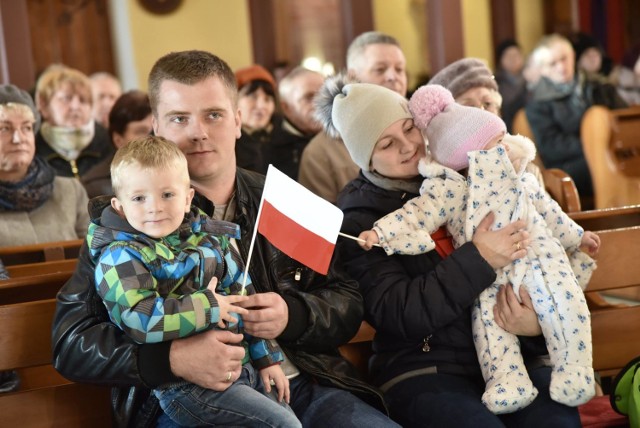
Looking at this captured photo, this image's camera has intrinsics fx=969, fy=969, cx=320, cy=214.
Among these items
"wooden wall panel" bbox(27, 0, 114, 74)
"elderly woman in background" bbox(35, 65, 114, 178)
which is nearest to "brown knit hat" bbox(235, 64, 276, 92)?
"elderly woman in background" bbox(35, 65, 114, 178)

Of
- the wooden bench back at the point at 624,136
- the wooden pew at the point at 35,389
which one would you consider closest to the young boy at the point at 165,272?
the wooden pew at the point at 35,389

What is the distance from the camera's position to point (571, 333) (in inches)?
103

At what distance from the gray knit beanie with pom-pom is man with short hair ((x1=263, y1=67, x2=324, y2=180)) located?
210cm

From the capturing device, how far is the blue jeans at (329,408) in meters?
2.46

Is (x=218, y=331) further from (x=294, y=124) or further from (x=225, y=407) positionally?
(x=294, y=124)

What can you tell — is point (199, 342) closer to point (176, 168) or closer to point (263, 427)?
point (263, 427)

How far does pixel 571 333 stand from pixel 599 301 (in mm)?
670

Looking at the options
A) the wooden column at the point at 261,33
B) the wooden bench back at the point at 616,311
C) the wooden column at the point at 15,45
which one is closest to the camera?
the wooden bench back at the point at 616,311

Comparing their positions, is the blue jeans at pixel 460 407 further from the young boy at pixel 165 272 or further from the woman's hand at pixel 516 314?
the young boy at pixel 165 272

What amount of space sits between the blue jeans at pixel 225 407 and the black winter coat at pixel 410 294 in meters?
0.47

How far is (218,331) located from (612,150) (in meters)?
4.21

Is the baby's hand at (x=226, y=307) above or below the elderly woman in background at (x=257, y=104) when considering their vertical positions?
below

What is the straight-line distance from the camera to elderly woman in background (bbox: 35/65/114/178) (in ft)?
17.3

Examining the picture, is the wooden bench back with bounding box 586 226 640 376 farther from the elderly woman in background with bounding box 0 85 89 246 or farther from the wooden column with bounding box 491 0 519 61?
the wooden column with bounding box 491 0 519 61
